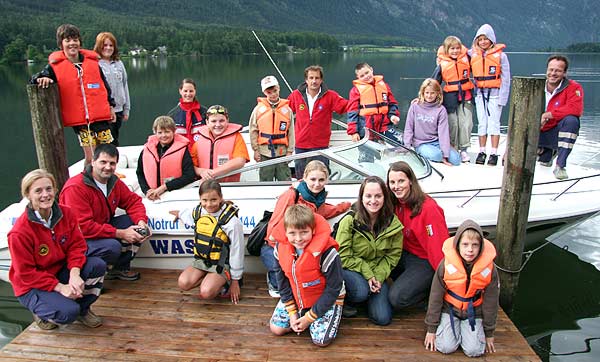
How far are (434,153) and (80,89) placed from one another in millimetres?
3675

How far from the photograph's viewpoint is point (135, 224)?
4281mm

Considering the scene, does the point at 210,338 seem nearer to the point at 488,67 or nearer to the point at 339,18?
the point at 488,67

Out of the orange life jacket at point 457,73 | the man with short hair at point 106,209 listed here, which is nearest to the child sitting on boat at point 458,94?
the orange life jacket at point 457,73

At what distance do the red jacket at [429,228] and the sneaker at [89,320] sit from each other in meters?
2.45

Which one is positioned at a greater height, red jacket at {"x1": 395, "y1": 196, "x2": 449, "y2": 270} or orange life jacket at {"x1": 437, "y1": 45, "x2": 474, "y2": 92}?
orange life jacket at {"x1": 437, "y1": 45, "x2": 474, "y2": 92}

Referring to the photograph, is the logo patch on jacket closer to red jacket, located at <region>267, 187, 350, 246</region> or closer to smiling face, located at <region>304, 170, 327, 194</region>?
red jacket, located at <region>267, 187, 350, 246</region>

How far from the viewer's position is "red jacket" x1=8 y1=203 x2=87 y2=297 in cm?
326

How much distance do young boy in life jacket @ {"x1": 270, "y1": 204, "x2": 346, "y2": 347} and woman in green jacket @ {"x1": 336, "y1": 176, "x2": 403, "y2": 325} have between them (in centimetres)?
22

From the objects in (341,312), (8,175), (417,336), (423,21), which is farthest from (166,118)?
(423,21)

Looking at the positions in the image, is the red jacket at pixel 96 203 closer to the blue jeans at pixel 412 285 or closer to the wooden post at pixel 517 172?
the blue jeans at pixel 412 285

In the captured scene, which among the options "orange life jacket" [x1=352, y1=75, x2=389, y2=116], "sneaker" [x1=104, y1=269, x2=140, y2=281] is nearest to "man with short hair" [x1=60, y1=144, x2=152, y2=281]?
"sneaker" [x1=104, y1=269, x2=140, y2=281]

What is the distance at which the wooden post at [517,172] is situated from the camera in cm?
391

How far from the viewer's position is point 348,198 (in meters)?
4.52

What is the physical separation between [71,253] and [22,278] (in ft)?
1.13
